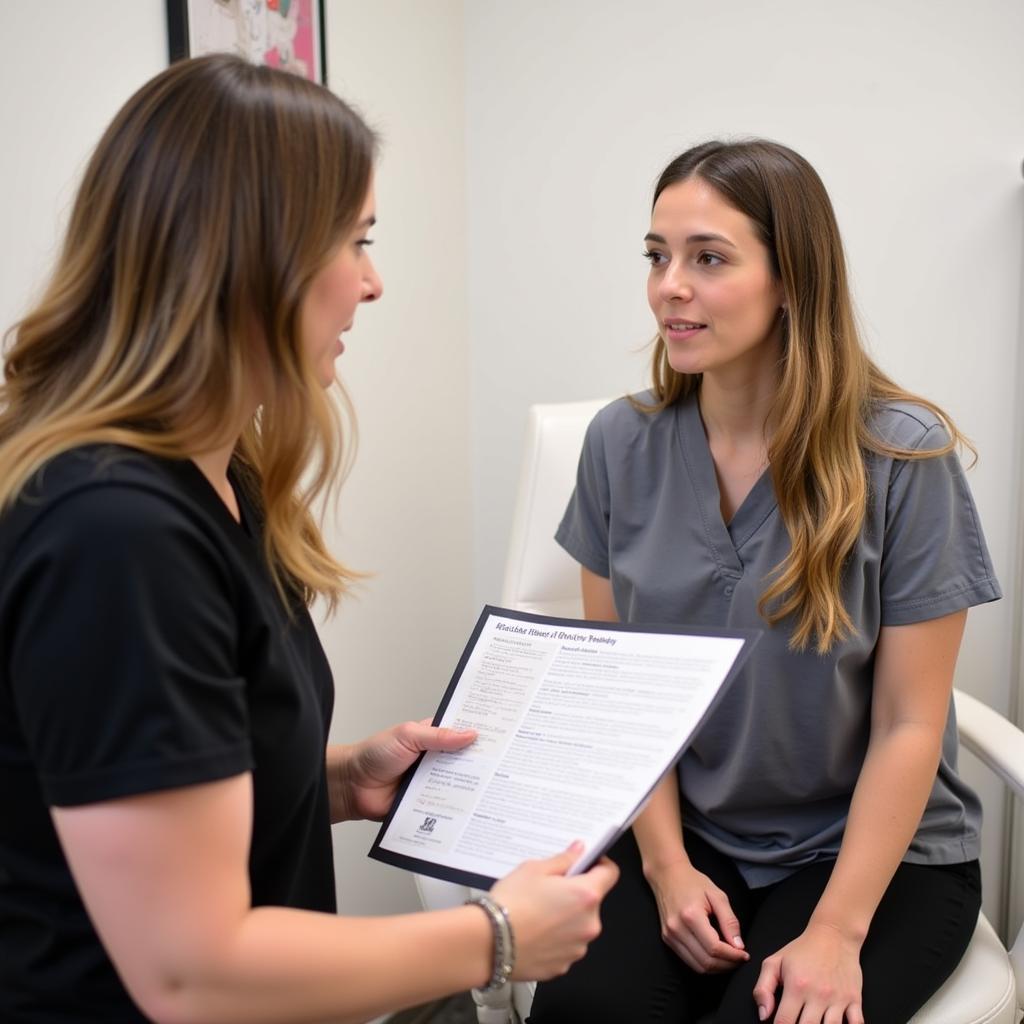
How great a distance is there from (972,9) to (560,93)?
67 centimetres

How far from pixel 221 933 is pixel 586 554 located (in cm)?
84

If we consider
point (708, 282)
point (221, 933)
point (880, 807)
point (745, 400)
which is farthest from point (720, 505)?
point (221, 933)

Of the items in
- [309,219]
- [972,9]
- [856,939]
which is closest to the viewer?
[309,219]

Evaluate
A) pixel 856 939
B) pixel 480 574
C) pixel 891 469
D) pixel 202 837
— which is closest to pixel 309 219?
pixel 202 837

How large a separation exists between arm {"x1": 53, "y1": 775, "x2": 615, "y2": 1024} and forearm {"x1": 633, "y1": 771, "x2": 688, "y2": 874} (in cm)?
53

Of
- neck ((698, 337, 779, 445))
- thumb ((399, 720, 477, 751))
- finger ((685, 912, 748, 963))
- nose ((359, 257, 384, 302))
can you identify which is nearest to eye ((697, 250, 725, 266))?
neck ((698, 337, 779, 445))

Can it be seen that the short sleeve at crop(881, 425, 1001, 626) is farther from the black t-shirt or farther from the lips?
the black t-shirt

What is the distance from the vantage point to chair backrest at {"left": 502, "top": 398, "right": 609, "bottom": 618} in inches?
63.0

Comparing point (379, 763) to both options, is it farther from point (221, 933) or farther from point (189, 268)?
point (189, 268)

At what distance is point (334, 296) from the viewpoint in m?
0.78

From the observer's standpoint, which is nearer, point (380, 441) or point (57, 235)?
point (57, 235)

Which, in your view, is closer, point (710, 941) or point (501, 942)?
point (501, 942)

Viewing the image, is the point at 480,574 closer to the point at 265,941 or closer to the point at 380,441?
the point at 380,441

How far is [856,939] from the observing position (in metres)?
1.08
